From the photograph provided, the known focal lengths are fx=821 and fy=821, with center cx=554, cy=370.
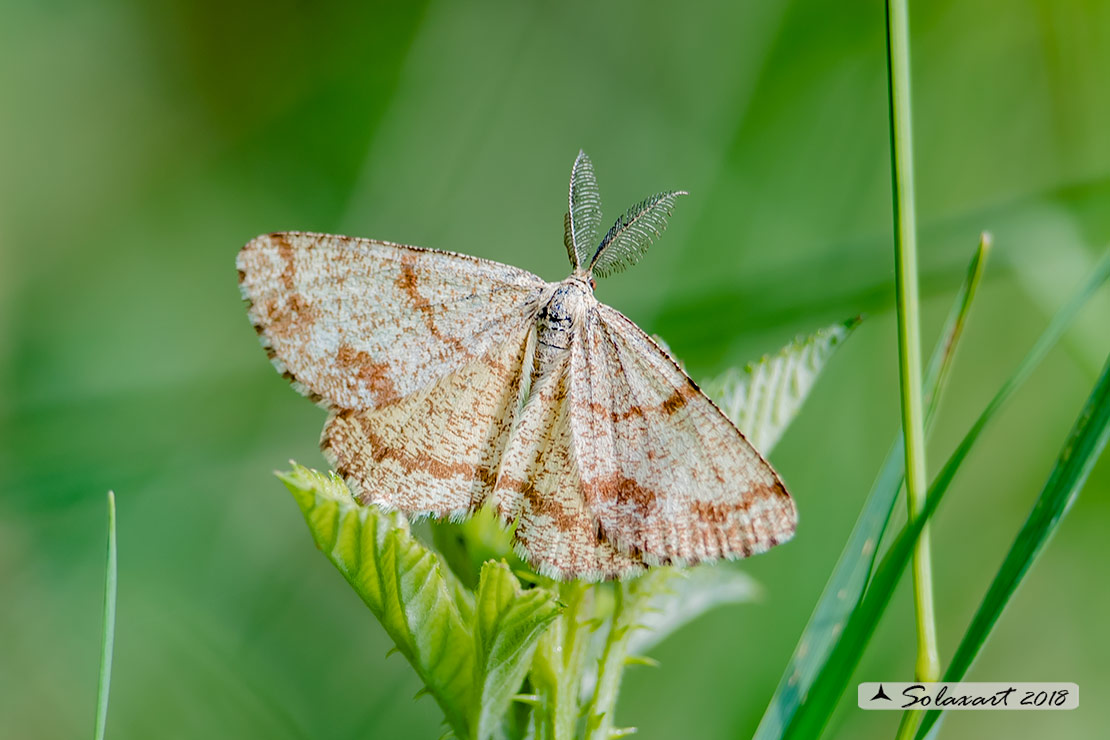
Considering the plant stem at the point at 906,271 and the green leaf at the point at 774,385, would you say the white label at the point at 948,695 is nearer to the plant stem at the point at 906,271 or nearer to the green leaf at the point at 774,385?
the plant stem at the point at 906,271

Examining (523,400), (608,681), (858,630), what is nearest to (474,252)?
(523,400)

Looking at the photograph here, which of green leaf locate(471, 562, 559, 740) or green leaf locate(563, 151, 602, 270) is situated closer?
green leaf locate(471, 562, 559, 740)

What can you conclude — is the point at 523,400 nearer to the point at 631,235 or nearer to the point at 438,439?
the point at 438,439

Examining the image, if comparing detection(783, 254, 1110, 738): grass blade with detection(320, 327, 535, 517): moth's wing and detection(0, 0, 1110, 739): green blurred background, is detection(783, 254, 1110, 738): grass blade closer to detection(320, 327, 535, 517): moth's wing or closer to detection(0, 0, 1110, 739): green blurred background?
detection(320, 327, 535, 517): moth's wing

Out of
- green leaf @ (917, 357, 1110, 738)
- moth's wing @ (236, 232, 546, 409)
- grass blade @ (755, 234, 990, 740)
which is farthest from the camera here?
moth's wing @ (236, 232, 546, 409)


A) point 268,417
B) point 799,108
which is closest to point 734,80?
point 799,108

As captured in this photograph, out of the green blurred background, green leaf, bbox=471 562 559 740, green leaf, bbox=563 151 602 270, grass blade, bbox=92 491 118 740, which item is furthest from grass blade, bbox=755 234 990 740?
the green blurred background

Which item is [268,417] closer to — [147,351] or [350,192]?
[147,351]

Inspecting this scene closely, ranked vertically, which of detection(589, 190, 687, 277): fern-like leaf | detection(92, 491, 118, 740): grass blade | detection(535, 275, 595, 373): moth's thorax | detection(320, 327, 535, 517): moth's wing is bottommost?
detection(92, 491, 118, 740): grass blade
